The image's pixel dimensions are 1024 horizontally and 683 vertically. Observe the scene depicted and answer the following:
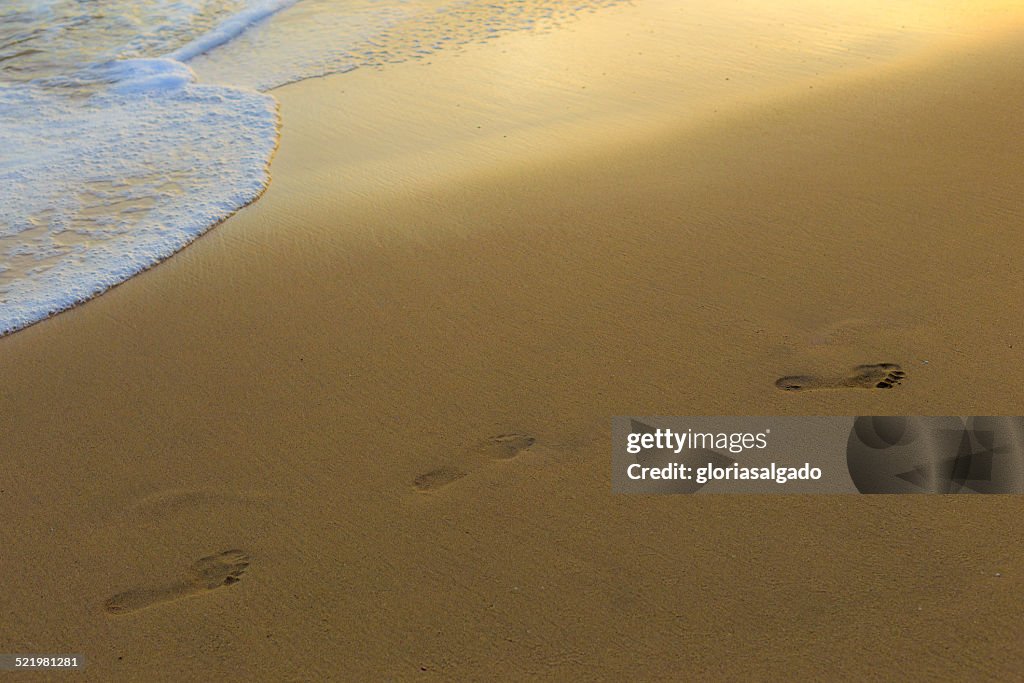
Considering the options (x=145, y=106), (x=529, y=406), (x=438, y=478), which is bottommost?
Answer: (x=438, y=478)

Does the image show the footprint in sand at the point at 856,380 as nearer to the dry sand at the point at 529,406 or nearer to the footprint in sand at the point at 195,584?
the dry sand at the point at 529,406

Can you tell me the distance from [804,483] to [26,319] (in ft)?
11.8

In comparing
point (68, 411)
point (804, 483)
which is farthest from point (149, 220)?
point (804, 483)

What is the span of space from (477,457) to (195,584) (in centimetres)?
97

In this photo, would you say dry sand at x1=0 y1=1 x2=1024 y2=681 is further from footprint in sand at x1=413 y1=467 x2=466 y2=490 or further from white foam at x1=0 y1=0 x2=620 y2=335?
white foam at x1=0 y1=0 x2=620 y2=335

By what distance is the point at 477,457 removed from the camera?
9.61ft

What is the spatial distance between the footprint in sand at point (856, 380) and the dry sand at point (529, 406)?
0.11ft

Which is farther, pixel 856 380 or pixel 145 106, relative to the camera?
pixel 145 106

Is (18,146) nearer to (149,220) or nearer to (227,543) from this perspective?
(149,220)

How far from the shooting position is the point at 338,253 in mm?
4305

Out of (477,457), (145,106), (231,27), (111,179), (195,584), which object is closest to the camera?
(195,584)
